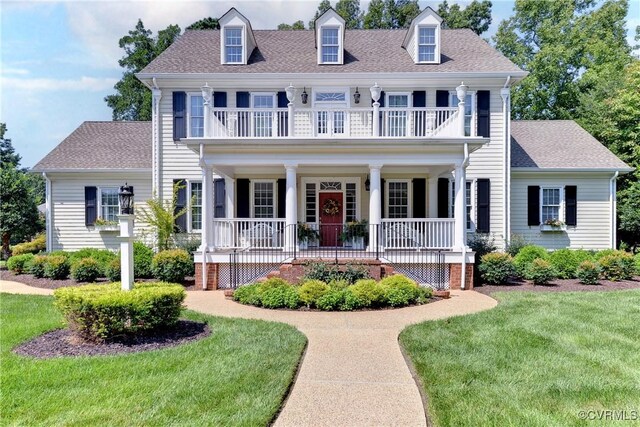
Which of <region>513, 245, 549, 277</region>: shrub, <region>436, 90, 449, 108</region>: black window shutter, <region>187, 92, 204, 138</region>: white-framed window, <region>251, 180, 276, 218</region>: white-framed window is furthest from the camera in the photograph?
<region>251, 180, 276, 218</region>: white-framed window

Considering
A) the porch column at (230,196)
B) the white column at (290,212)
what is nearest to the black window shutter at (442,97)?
the white column at (290,212)

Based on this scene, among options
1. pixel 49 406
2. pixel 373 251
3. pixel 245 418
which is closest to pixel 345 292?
pixel 373 251

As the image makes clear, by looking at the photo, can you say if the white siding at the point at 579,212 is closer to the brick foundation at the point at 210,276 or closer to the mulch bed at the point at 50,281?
the brick foundation at the point at 210,276

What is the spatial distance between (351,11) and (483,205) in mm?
25111

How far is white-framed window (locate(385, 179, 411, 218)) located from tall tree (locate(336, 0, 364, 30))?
22.3 meters

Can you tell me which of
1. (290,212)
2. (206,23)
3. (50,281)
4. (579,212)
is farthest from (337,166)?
(206,23)

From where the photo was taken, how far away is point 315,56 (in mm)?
16312

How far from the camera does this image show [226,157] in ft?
38.6

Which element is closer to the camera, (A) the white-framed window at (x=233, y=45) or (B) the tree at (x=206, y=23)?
(A) the white-framed window at (x=233, y=45)

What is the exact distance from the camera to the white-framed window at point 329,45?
51.5ft

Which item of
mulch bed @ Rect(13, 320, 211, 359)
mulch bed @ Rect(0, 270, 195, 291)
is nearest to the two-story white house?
mulch bed @ Rect(0, 270, 195, 291)

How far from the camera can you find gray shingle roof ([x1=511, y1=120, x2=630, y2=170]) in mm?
15898

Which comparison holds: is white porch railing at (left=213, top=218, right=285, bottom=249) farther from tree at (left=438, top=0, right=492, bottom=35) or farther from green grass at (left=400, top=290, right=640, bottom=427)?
tree at (left=438, top=0, right=492, bottom=35)

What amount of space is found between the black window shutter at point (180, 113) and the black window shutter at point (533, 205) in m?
14.0
